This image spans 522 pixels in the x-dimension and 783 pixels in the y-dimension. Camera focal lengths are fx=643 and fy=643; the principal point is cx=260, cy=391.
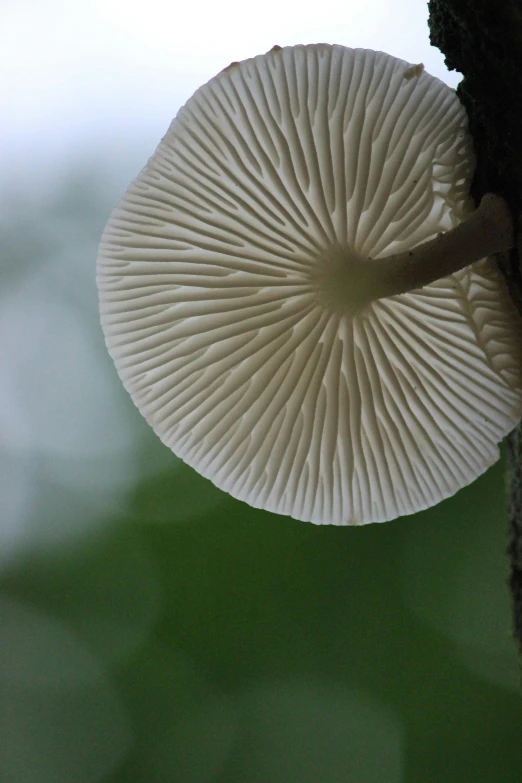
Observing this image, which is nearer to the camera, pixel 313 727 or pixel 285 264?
pixel 285 264

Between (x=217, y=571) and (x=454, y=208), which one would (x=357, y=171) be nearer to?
(x=454, y=208)

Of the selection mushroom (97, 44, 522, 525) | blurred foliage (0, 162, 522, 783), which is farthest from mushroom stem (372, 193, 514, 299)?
blurred foliage (0, 162, 522, 783)

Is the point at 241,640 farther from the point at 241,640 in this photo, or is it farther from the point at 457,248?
the point at 457,248

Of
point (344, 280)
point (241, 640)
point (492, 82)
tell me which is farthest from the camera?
point (241, 640)

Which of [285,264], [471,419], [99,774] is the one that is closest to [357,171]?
[285,264]

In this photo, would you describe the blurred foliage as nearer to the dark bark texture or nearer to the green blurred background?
the green blurred background

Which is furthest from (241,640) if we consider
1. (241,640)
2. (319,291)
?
(319,291)
